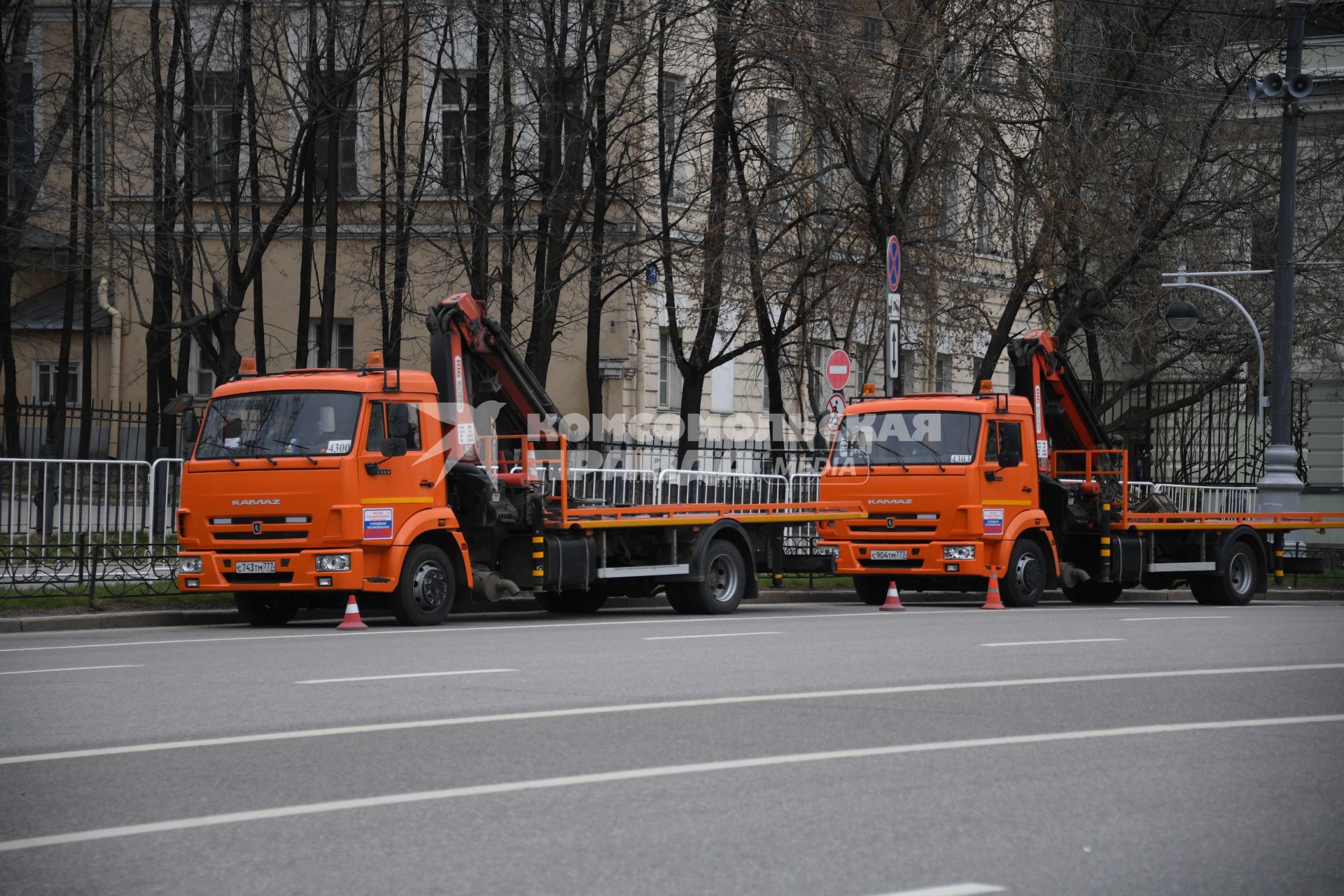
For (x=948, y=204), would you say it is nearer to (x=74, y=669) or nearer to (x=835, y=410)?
(x=835, y=410)

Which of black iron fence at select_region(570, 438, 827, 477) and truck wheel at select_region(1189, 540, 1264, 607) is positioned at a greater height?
black iron fence at select_region(570, 438, 827, 477)

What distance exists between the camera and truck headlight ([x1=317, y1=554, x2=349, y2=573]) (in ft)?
57.8

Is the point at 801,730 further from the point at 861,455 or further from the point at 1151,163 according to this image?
the point at 1151,163

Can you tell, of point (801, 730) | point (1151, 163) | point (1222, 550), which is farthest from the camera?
point (1151, 163)

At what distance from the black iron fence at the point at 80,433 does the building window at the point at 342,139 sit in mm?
5587

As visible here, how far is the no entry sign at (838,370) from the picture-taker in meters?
24.2

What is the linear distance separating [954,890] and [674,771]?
2.40 metres

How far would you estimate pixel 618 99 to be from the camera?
31.3 metres

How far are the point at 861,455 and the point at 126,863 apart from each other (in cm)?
1691

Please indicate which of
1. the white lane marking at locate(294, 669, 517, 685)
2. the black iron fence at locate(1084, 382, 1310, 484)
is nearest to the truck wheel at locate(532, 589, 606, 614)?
the white lane marking at locate(294, 669, 517, 685)

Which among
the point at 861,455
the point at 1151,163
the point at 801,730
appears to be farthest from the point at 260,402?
the point at 1151,163

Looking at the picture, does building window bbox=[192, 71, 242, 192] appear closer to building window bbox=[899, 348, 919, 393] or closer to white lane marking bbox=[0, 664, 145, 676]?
building window bbox=[899, 348, 919, 393]

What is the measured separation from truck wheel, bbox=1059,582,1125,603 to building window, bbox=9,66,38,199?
1746 cm

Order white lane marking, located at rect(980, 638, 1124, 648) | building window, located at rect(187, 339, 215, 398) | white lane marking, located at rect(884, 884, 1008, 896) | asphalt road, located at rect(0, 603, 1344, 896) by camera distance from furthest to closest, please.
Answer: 1. building window, located at rect(187, 339, 215, 398)
2. white lane marking, located at rect(980, 638, 1124, 648)
3. asphalt road, located at rect(0, 603, 1344, 896)
4. white lane marking, located at rect(884, 884, 1008, 896)
